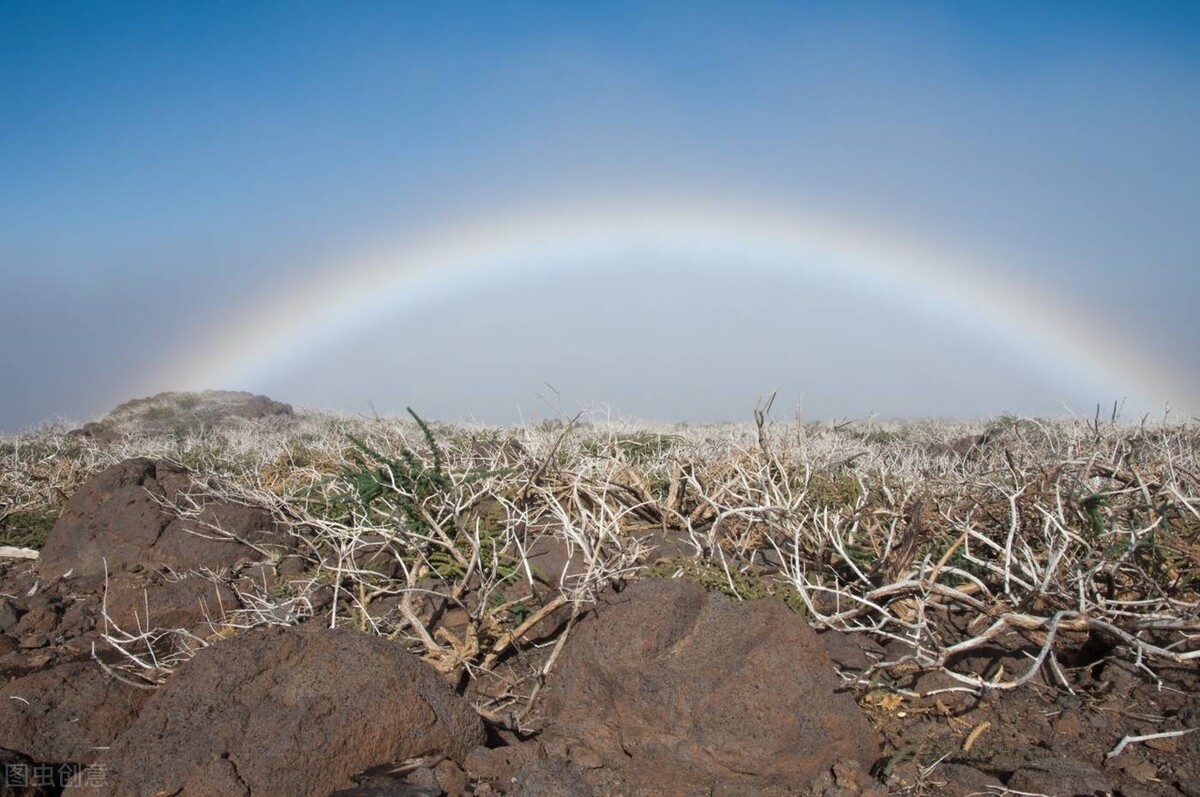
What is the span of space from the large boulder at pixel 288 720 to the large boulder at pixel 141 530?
8.60 feet

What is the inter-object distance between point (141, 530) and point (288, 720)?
3.70 metres

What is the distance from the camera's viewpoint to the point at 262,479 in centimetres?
696

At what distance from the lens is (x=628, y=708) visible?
10.3ft

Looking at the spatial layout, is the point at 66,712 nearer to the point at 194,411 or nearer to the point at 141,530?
the point at 141,530

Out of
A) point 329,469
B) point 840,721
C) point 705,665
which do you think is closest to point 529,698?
point 705,665

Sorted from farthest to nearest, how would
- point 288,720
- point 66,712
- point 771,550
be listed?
point 771,550
point 66,712
point 288,720

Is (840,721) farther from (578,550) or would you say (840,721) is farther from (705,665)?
(578,550)

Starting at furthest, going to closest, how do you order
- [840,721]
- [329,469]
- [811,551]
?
[329,469]
[811,551]
[840,721]

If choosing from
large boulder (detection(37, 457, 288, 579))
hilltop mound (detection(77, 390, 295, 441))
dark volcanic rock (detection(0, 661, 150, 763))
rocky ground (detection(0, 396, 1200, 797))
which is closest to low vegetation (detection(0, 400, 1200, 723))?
rocky ground (detection(0, 396, 1200, 797))

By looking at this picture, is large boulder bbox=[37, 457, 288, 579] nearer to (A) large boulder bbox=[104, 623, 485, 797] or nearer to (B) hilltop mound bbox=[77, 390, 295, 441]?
(A) large boulder bbox=[104, 623, 485, 797]

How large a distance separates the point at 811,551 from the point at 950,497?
0.81 metres

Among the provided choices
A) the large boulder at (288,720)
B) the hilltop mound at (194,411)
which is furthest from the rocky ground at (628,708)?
the hilltop mound at (194,411)

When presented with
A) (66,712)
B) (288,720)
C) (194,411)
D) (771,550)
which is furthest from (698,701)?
(194,411)

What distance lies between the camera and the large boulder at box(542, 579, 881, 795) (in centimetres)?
295
